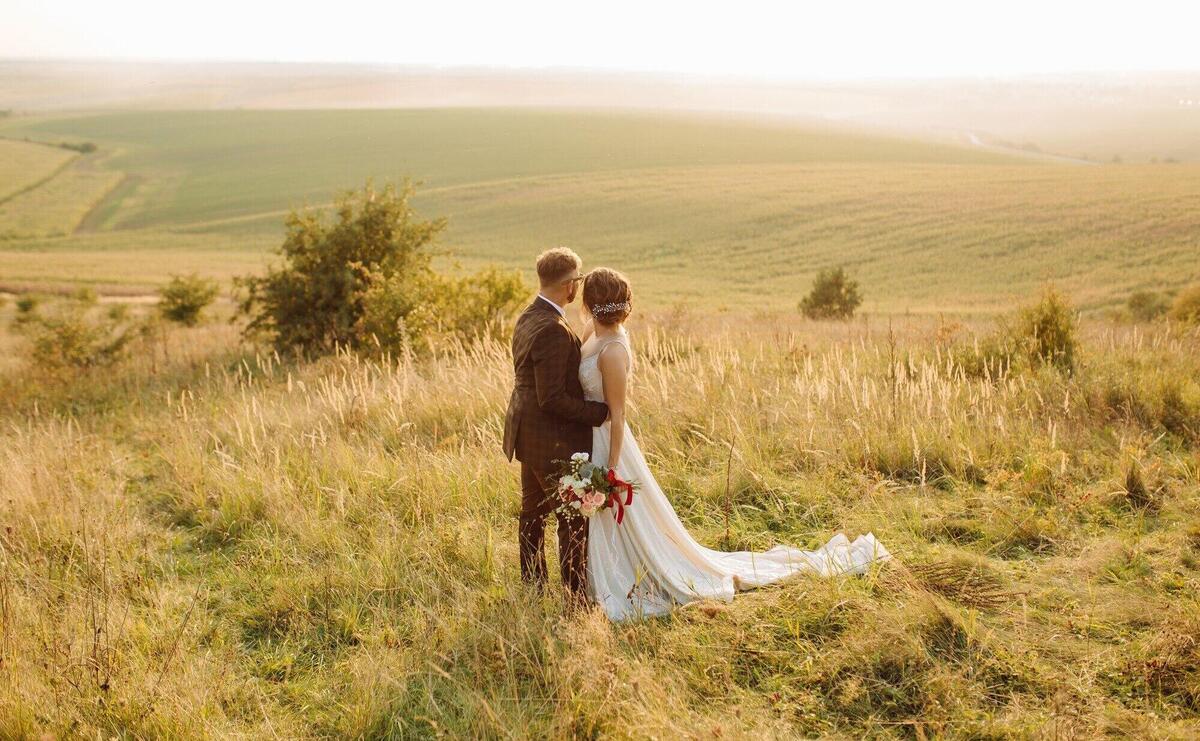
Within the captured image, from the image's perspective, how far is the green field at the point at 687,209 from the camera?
121 feet

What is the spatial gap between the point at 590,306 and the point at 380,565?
1.95 meters

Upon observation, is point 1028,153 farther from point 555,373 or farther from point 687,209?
point 555,373

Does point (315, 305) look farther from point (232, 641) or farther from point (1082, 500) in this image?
point (1082, 500)

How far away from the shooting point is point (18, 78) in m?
136

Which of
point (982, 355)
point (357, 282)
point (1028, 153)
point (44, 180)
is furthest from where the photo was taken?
point (1028, 153)

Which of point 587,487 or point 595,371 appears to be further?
point 595,371

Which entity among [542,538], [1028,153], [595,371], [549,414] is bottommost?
[542,538]

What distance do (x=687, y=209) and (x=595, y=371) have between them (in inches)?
2048

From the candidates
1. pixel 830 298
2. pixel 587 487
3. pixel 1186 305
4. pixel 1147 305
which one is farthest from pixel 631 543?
pixel 1147 305

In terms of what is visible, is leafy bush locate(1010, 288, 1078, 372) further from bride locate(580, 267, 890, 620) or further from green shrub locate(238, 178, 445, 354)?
green shrub locate(238, 178, 445, 354)

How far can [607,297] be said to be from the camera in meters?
4.46

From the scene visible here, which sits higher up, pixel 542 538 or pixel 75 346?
pixel 542 538

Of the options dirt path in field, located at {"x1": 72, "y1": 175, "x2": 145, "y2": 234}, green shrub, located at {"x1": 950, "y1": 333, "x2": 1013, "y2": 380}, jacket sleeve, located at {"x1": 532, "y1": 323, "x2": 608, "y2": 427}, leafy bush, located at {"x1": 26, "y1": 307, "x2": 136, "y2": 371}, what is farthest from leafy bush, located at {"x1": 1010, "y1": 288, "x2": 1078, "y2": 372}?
dirt path in field, located at {"x1": 72, "y1": 175, "x2": 145, "y2": 234}

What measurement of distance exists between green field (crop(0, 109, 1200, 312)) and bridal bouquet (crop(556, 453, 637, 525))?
12974 millimetres
